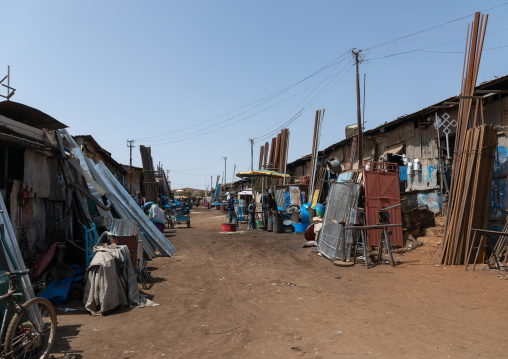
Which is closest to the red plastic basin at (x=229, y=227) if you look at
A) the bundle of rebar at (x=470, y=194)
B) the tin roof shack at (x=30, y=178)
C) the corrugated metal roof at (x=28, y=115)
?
the tin roof shack at (x=30, y=178)

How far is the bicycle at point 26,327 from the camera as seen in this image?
380cm

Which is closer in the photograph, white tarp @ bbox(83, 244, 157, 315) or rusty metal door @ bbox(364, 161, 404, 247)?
white tarp @ bbox(83, 244, 157, 315)

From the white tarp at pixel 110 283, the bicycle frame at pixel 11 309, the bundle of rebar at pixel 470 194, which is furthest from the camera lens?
the bundle of rebar at pixel 470 194

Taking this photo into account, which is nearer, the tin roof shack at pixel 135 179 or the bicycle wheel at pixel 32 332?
the bicycle wheel at pixel 32 332

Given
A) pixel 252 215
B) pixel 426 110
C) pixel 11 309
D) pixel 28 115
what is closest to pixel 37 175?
pixel 28 115

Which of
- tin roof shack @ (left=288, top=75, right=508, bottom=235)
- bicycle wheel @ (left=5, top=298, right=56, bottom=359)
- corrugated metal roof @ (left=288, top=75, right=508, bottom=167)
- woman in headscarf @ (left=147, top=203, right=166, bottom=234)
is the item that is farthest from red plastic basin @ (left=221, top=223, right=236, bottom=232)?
bicycle wheel @ (left=5, top=298, right=56, bottom=359)

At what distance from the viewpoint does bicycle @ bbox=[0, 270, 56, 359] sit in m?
3.80

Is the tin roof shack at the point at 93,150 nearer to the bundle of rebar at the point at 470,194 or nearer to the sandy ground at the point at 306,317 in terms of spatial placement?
the sandy ground at the point at 306,317

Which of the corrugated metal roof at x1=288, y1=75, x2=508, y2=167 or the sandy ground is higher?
the corrugated metal roof at x1=288, y1=75, x2=508, y2=167

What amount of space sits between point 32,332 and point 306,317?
355cm

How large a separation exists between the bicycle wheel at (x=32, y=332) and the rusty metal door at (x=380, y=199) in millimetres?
9521

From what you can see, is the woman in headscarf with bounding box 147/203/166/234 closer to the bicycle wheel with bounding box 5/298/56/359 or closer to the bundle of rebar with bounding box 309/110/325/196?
the bundle of rebar with bounding box 309/110/325/196

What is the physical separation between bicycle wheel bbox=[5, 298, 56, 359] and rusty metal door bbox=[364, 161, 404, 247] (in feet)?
31.2

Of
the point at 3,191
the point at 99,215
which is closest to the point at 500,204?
the point at 99,215
